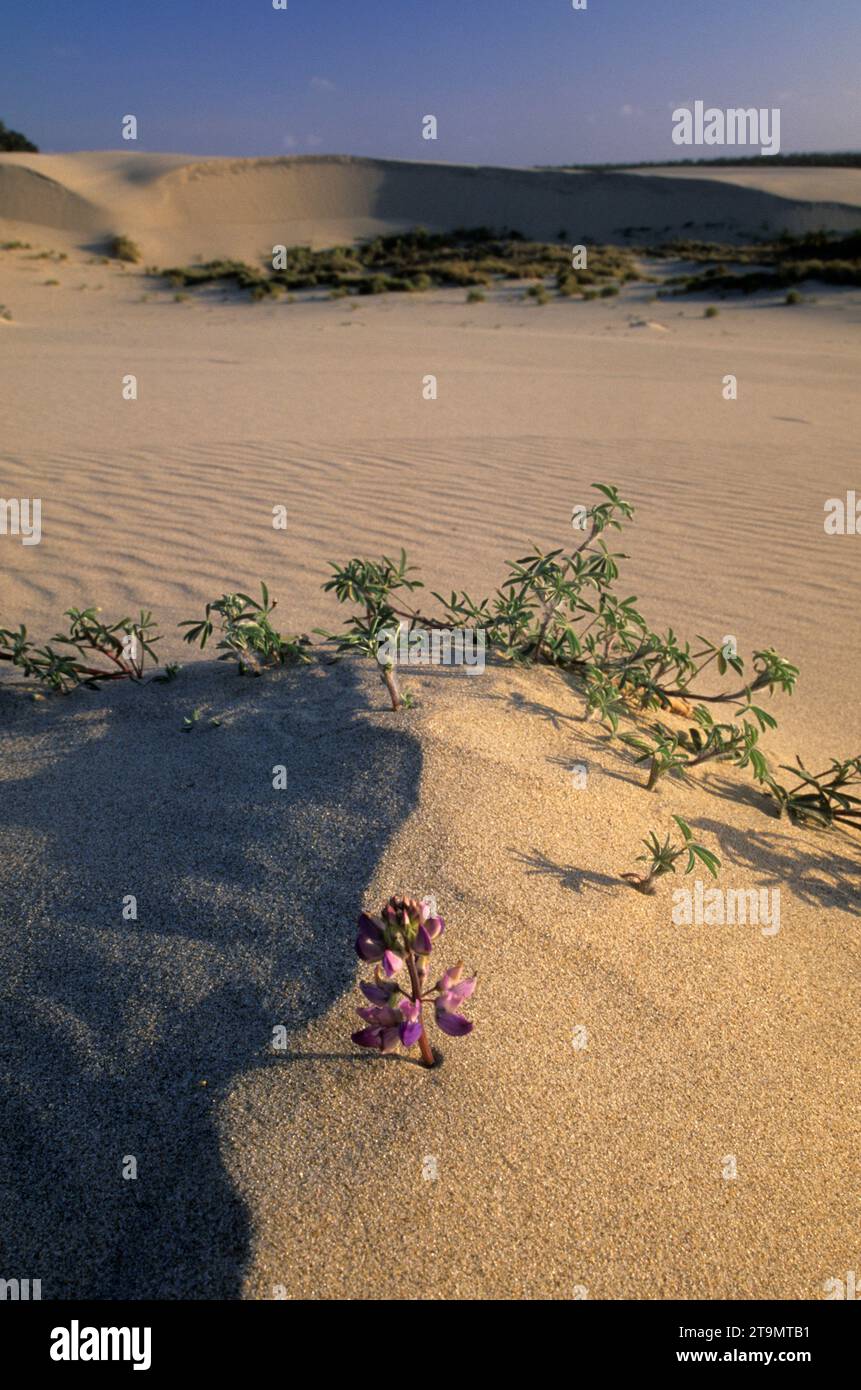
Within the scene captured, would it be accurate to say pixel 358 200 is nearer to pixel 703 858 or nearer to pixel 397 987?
pixel 703 858

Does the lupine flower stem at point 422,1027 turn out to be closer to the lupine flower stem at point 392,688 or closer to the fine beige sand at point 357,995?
the fine beige sand at point 357,995

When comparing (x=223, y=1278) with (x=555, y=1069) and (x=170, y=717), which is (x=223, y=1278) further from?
(x=170, y=717)

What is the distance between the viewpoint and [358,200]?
121ft

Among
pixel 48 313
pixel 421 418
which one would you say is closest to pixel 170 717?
pixel 421 418

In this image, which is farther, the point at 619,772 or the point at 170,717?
the point at 170,717

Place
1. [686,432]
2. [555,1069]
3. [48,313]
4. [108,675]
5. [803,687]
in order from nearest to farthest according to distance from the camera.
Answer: [555,1069] < [108,675] < [803,687] < [686,432] < [48,313]

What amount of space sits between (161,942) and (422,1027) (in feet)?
1.92

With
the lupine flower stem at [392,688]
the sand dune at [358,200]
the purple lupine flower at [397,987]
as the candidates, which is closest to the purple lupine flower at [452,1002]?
the purple lupine flower at [397,987]

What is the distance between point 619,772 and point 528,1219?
1.19 metres

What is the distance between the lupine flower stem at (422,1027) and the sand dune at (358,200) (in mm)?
29361

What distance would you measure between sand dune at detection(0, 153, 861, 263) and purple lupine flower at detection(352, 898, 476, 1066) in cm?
2933

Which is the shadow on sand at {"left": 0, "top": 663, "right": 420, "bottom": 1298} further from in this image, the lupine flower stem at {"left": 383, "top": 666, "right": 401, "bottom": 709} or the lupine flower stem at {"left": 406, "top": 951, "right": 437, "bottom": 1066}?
the lupine flower stem at {"left": 406, "top": 951, "right": 437, "bottom": 1066}

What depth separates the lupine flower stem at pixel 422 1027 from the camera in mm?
1313

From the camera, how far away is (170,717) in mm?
2508
